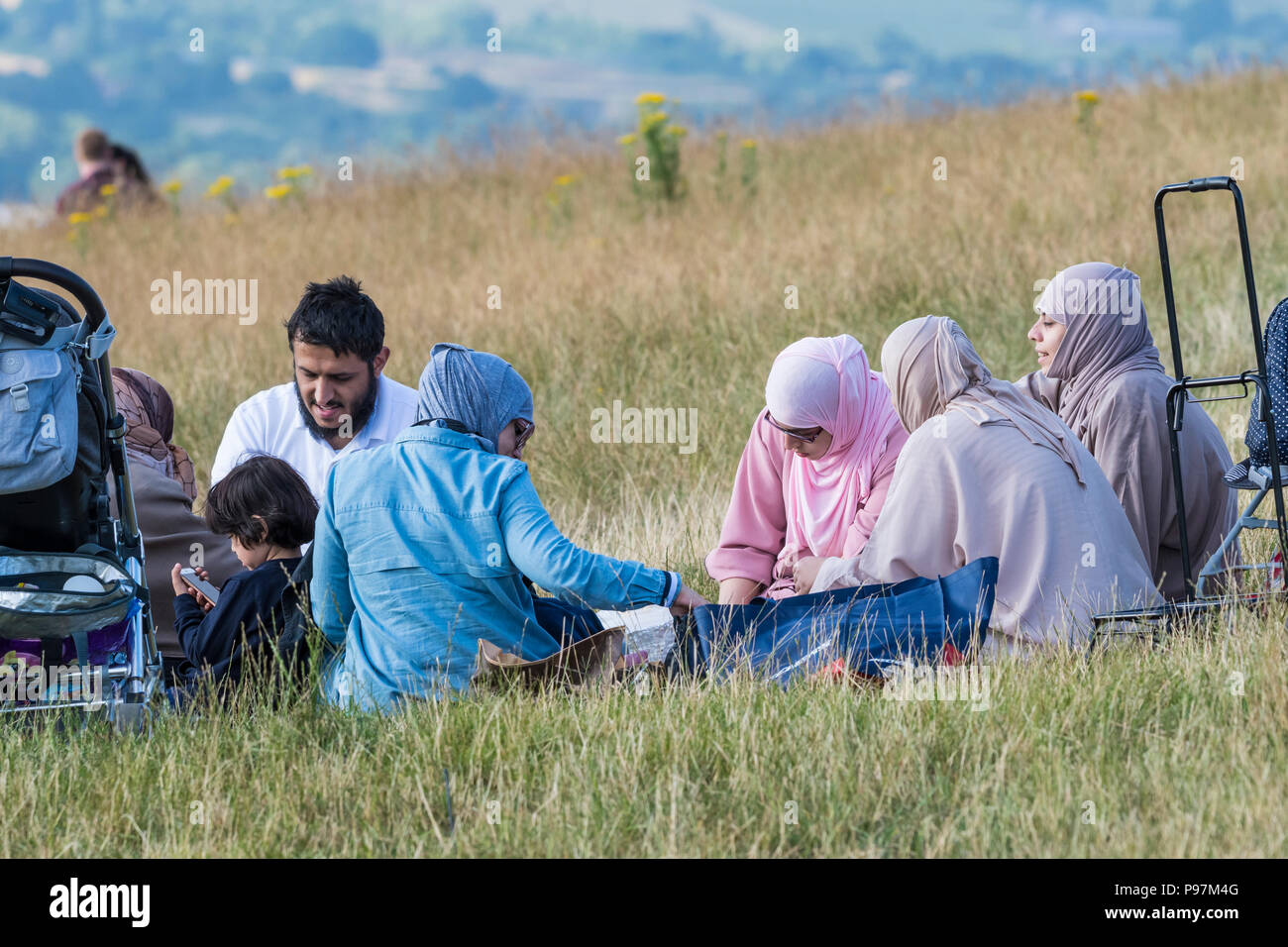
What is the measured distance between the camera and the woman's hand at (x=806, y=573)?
4523 millimetres

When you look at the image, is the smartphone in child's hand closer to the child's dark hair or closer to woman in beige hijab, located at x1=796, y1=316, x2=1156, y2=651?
the child's dark hair

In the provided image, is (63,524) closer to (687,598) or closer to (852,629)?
(687,598)

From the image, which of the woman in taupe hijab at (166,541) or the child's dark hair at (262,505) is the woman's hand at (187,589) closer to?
the child's dark hair at (262,505)

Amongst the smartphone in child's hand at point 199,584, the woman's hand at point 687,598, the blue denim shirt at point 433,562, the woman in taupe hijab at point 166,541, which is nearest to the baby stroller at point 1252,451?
the woman's hand at point 687,598

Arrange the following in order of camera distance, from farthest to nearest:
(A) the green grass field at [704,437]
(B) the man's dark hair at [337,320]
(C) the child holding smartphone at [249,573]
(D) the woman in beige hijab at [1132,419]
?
(B) the man's dark hair at [337,320], (D) the woman in beige hijab at [1132,419], (C) the child holding smartphone at [249,573], (A) the green grass field at [704,437]

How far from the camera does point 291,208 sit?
13430 millimetres

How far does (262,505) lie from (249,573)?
0.64ft

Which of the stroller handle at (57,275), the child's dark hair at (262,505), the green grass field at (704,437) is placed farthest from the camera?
the child's dark hair at (262,505)

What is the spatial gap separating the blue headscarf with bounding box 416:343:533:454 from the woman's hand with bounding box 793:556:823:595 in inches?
43.5

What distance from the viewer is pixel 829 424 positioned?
4.70 metres

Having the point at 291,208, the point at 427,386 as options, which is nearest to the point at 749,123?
the point at 291,208

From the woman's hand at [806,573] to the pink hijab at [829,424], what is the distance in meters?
0.15

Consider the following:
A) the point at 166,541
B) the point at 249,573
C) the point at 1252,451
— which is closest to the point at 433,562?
the point at 249,573

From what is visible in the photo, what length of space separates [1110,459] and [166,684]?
298 cm
